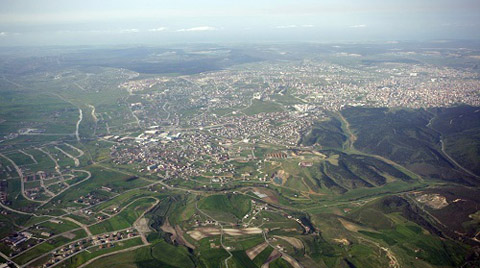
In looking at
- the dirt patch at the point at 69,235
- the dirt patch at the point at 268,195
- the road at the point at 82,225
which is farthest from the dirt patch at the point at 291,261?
the dirt patch at the point at 69,235

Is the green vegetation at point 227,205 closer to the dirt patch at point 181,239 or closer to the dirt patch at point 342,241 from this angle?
the dirt patch at point 181,239

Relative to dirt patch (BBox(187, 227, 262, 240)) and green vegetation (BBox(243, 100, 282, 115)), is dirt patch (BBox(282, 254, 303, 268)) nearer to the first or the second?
dirt patch (BBox(187, 227, 262, 240))

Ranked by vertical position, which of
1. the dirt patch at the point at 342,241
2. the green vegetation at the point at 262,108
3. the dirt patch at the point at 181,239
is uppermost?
the green vegetation at the point at 262,108

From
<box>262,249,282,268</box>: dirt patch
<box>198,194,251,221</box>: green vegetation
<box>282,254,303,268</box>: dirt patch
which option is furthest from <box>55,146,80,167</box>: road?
<box>282,254,303,268</box>: dirt patch

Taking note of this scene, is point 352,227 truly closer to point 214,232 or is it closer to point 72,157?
point 214,232

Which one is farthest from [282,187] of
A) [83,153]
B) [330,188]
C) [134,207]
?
[83,153]

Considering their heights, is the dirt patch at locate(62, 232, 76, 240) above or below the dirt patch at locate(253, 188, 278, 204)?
above

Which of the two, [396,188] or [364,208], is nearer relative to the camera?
[364,208]

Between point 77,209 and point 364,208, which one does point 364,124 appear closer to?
point 364,208
